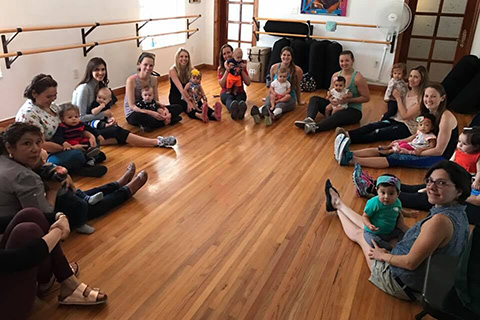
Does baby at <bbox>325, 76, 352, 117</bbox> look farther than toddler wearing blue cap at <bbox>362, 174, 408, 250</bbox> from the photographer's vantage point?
Yes

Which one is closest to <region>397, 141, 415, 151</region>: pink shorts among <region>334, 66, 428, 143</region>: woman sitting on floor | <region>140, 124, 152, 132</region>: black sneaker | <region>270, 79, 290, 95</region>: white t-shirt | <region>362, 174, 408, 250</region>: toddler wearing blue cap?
<region>334, 66, 428, 143</region>: woman sitting on floor

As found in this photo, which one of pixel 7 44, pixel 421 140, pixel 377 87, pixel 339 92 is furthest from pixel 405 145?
pixel 7 44

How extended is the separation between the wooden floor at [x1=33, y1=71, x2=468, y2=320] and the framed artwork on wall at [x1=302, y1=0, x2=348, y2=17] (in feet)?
11.5

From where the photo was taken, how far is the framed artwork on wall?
21.2 feet

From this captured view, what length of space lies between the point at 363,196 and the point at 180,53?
274 cm

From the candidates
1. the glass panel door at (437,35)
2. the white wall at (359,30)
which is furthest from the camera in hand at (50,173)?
the glass panel door at (437,35)

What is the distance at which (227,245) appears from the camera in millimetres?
2508

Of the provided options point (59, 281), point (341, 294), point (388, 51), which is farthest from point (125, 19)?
point (341, 294)

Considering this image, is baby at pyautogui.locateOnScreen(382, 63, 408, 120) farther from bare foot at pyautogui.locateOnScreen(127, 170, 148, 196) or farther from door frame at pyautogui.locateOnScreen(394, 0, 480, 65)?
bare foot at pyautogui.locateOnScreen(127, 170, 148, 196)

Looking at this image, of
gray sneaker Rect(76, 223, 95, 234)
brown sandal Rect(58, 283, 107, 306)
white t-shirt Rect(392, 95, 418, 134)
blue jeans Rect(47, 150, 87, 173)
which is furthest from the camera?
white t-shirt Rect(392, 95, 418, 134)

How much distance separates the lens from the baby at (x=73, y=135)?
3283 mm

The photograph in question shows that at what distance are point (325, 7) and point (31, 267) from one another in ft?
20.2

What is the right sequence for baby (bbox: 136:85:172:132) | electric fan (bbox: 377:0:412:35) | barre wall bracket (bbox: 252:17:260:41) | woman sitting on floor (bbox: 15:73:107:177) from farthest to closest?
barre wall bracket (bbox: 252:17:260:41)
electric fan (bbox: 377:0:412:35)
baby (bbox: 136:85:172:132)
woman sitting on floor (bbox: 15:73:107:177)

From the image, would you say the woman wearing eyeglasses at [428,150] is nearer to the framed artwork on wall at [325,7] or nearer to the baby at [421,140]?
the baby at [421,140]
